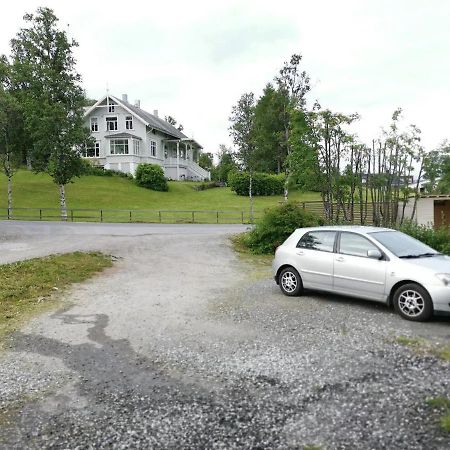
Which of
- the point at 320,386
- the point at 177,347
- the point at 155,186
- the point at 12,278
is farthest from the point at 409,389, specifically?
the point at 155,186

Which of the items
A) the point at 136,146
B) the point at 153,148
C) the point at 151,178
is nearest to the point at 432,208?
the point at 151,178

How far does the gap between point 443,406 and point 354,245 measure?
4247mm

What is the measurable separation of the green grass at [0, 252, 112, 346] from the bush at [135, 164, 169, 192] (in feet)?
110

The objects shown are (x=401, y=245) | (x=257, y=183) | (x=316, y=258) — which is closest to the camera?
(x=401, y=245)

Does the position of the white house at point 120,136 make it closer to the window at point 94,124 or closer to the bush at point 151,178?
the window at point 94,124

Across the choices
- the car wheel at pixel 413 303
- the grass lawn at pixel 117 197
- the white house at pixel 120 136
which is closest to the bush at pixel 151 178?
the grass lawn at pixel 117 197

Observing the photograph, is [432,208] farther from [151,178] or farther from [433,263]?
[151,178]

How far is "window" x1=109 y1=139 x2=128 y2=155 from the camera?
52312 mm

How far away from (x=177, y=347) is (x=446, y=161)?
31.6 meters

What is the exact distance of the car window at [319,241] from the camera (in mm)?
8578

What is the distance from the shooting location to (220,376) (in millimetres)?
5047

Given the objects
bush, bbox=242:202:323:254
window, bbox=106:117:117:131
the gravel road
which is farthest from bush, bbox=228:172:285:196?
the gravel road

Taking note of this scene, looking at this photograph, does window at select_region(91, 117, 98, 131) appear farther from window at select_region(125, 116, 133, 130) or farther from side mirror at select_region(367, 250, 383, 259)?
side mirror at select_region(367, 250, 383, 259)

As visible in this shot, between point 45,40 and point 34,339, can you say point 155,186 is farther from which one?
point 34,339
